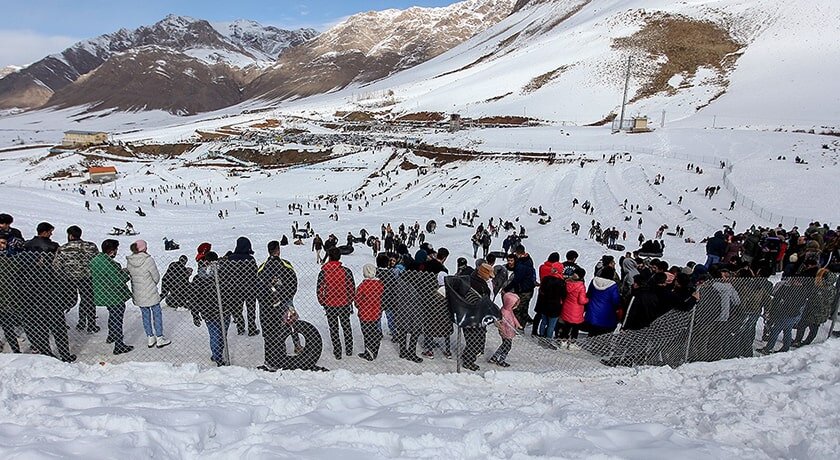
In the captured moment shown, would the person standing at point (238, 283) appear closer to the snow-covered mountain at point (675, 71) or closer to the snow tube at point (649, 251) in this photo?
the snow tube at point (649, 251)

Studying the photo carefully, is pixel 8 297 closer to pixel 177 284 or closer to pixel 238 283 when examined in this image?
pixel 177 284

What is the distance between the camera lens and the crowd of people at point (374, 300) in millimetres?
5992

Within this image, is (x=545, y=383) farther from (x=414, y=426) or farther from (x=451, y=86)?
(x=451, y=86)

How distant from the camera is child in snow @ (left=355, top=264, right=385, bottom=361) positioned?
6.29 m

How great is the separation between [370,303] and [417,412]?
72.6 inches

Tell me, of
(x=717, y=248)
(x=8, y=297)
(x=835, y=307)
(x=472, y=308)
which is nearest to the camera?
(x=8, y=297)

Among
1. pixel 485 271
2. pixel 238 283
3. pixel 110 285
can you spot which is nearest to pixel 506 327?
pixel 485 271

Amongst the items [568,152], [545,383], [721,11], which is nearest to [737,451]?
[545,383]

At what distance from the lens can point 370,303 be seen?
6312 millimetres

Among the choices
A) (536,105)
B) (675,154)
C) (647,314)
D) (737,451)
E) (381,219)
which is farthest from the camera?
(536,105)

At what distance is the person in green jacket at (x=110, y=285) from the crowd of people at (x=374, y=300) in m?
0.01

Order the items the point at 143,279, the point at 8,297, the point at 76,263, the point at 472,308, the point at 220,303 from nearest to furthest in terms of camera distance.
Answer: the point at 8,297 → the point at 220,303 → the point at 472,308 → the point at 76,263 → the point at 143,279

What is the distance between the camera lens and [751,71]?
7850 cm

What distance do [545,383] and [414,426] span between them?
2.18 meters
